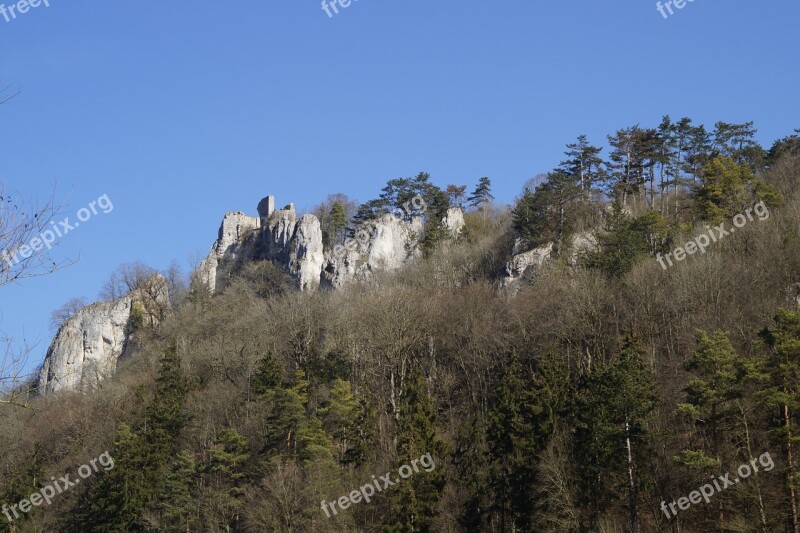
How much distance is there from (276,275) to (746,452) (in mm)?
59215

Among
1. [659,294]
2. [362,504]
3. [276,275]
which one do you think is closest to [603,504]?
[362,504]

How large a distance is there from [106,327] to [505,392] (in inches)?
2425

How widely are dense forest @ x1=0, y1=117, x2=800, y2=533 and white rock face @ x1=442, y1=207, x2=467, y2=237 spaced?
28.0ft

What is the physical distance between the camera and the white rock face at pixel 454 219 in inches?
3465

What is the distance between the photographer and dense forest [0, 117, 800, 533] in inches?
1259

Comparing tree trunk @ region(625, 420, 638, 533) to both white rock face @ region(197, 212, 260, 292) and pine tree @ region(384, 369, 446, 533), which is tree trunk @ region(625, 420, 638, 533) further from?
white rock face @ region(197, 212, 260, 292)

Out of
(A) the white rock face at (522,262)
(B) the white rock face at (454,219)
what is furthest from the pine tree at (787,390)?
(B) the white rock face at (454,219)

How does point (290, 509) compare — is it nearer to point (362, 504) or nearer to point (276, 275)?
point (362, 504)

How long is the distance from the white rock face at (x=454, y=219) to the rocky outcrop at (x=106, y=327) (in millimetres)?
Answer: 29149

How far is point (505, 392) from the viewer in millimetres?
38469

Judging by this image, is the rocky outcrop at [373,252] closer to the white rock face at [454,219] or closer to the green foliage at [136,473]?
the white rock face at [454,219]

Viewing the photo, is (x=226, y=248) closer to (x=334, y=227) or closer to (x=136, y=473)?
(x=334, y=227)

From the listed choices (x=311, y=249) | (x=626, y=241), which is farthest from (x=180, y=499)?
(x=311, y=249)

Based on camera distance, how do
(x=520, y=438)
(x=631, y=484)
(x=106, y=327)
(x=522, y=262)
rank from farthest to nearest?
(x=106, y=327) < (x=522, y=262) < (x=520, y=438) < (x=631, y=484)
